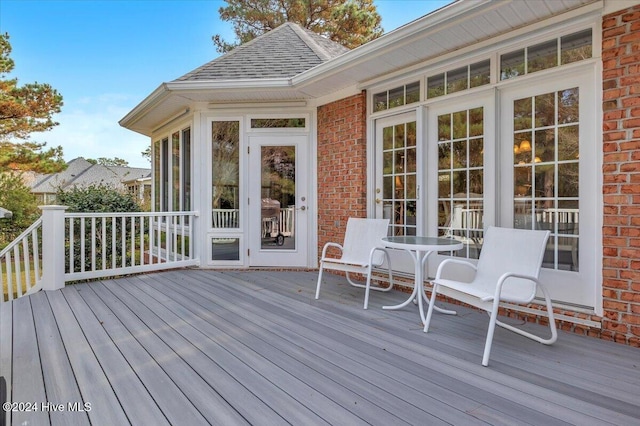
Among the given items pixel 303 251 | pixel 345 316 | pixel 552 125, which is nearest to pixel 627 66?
pixel 552 125

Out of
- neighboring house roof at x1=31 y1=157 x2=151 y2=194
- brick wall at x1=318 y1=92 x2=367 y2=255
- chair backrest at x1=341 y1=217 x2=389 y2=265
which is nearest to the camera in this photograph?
chair backrest at x1=341 y1=217 x2=389 y2=265

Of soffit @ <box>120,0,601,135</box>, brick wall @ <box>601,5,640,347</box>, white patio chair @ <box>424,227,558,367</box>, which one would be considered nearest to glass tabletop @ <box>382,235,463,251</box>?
white patio chair @ <box>424,227,558,367</box>

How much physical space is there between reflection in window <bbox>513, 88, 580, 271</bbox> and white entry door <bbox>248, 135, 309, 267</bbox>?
9.85 ft

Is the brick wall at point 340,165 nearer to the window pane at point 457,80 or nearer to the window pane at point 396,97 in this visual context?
the window pane at point 396,97

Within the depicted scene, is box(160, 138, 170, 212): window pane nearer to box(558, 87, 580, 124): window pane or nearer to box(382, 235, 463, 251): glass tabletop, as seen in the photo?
box(382, 235, 463, 251): glass tabletop

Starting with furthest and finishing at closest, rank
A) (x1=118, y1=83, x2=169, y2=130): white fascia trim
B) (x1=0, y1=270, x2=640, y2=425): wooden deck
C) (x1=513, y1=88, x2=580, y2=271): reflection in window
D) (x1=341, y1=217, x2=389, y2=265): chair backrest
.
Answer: (x1=118, y1=83, x2=169, y2=130): white fascia trim → (x1=341, y1=217, x2=389, y2=265): chair backrest → (x1=513, y1=88, x2=580, y2=271): reflection in window → (x1=0, y1=270, x2=640, y2=425): wooden deck

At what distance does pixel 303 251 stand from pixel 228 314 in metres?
2.19

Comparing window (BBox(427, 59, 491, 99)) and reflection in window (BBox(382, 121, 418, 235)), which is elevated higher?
window (BBox(427, 59, 491, 99))

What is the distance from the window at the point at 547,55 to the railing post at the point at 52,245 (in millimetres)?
4964

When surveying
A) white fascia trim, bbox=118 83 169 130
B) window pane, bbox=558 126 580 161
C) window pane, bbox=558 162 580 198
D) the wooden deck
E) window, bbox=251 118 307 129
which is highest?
white fascia trim, bbox=118 83 169 130

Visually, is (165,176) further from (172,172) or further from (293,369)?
(293,369)

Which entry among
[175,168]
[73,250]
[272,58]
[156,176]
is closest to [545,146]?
[272,58]

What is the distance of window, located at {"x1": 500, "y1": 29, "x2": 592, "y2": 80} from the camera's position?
2.84 m

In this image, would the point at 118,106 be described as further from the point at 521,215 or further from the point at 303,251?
the point at 521,215
